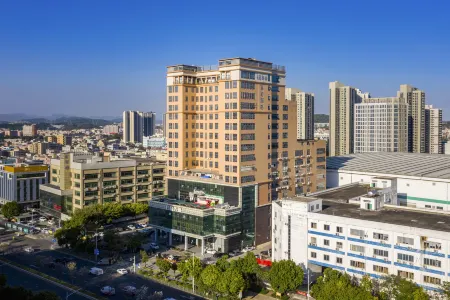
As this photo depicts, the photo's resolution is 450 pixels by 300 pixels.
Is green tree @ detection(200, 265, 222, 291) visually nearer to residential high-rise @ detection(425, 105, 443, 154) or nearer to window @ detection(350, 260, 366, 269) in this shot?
window @ detection(350, 260, 366, 269)

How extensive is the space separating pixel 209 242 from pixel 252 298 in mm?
17849

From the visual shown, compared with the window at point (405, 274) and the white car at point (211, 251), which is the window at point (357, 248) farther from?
the white car at point (211, 251)

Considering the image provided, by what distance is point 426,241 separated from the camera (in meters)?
41.2

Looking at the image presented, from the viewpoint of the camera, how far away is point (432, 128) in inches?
5645

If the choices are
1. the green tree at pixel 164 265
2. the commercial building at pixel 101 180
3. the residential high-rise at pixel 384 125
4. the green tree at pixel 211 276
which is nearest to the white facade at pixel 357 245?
the green tree at pixel 211 276

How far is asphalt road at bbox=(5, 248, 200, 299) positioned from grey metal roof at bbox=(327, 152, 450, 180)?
143 feet

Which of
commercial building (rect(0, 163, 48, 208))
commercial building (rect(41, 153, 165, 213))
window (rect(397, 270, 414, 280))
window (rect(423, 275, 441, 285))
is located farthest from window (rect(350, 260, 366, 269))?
commercial building (rect(0, 163, 48, 208))

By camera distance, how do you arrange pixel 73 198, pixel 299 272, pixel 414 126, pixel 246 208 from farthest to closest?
pixel 414 126
pixel 73 198
pixel 246 208
pixel 299 272

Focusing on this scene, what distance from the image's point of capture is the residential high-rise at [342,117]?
487 feet

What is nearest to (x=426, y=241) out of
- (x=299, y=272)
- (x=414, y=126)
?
(x=299, y=272)

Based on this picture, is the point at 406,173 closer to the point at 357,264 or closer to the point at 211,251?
the point at 357,264

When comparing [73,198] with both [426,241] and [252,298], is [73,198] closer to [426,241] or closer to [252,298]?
[252,298]

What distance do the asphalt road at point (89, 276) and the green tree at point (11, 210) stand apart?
21308 millimetres

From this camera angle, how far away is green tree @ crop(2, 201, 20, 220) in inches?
3162
